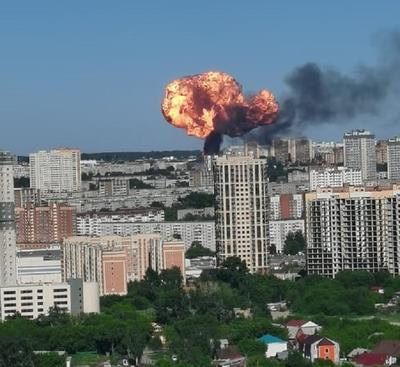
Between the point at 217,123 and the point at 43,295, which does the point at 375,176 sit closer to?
the point at 217,123

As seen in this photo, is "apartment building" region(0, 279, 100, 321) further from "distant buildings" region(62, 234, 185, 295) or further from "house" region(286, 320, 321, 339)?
"house" region(286, 320, 321, 339)

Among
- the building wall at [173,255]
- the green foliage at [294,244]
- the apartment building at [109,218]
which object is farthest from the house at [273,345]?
the apartment building at [109,218]

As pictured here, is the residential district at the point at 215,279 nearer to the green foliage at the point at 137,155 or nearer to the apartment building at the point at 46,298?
the apartment building at the point at 46,298

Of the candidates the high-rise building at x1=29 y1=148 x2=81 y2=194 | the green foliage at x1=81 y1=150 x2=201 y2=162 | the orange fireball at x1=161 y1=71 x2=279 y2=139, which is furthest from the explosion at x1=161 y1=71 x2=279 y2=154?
the green foliage at x1=81 y1=150 x2=201 y2=162

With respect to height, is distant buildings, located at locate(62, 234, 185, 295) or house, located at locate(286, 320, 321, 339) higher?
distant buildings, located at locate(62, 234, 185, 295)

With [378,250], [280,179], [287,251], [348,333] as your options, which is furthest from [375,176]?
[348,333]

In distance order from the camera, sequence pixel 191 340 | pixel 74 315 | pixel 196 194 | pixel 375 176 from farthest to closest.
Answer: pixel 375 176
pixel 196 194
pixel 74 315
pixel 191 340
